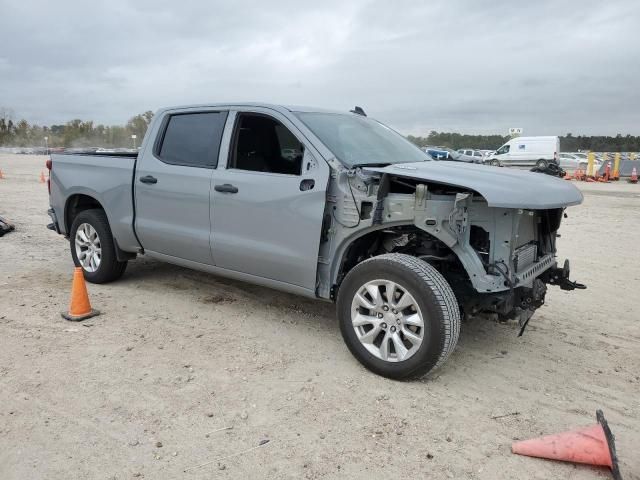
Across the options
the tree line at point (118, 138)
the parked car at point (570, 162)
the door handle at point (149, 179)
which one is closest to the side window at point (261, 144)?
the door handle at point (149, 179)

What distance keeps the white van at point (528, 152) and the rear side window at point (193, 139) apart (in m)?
32.6

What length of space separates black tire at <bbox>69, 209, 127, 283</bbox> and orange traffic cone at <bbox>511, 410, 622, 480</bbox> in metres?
4.42

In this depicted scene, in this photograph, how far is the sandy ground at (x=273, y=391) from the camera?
2824mm

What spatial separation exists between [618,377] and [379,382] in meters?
1.73

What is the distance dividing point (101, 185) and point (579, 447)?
4.88 m

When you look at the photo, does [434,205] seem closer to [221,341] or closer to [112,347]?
[221,341]

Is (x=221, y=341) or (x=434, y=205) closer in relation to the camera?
(x=434, y=205)

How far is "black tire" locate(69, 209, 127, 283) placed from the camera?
5.69 metres

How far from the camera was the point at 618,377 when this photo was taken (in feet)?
12.6

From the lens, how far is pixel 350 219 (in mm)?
3908

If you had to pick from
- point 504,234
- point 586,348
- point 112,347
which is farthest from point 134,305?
point 586,348

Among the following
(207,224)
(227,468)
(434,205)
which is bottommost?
(227,468)

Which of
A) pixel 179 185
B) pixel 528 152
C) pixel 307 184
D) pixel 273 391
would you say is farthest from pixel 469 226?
pixel 528 152

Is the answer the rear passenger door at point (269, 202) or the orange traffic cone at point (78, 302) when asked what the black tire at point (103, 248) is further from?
the rear passenger door at point (269, 202)
